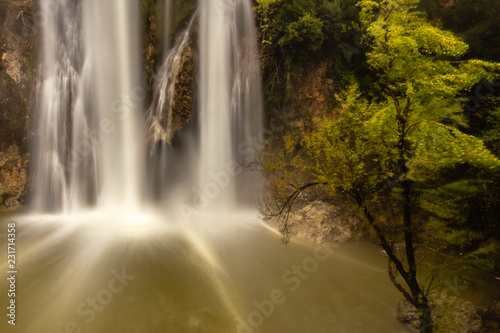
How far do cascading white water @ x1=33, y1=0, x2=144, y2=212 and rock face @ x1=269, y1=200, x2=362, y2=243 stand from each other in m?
8.11

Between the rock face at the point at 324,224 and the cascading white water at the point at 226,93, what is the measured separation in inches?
163

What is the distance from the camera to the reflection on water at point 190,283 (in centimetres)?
738

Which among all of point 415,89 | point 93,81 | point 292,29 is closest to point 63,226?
point 93,81

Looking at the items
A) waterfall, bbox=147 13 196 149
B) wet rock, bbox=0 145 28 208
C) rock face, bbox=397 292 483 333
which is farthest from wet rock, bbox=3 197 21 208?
rock face, bbox=397 292 483 333

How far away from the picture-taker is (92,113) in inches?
615

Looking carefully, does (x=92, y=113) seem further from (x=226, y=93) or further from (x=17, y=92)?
(x=226, y=93)

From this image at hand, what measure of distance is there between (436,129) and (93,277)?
31.1 feet

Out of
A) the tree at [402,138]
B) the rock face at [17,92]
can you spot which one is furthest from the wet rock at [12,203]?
the tree at [402,138]

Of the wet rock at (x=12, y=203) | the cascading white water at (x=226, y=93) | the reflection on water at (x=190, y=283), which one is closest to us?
the reflection on water at (x=190, y=283)

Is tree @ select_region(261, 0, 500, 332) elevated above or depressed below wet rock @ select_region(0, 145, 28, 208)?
above

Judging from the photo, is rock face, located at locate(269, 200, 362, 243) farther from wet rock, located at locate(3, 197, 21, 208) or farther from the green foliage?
wet rock, located at locate(3, 197, 21, 208)

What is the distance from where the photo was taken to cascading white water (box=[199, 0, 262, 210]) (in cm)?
1474

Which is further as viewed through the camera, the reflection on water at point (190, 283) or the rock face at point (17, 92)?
the rock face at point (17, 92)

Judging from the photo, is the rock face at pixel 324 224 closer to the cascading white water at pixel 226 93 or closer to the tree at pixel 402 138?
the cascading white water at pixel 226 93
